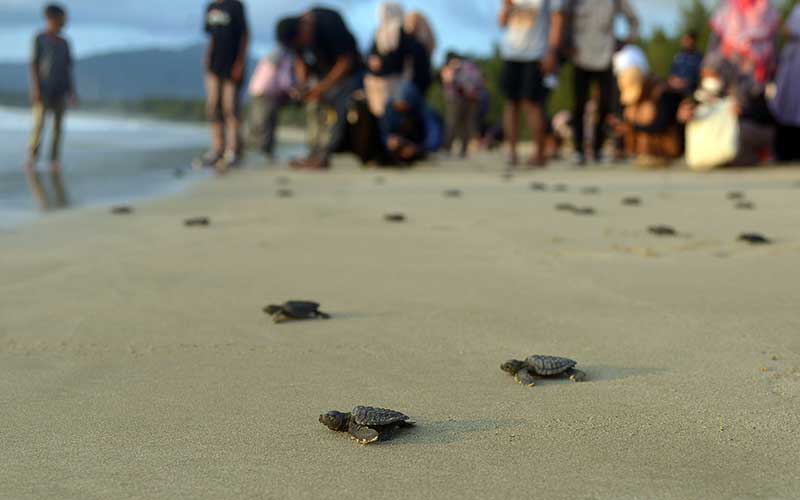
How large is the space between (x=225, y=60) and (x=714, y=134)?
516 cm

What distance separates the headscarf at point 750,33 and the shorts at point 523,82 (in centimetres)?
198

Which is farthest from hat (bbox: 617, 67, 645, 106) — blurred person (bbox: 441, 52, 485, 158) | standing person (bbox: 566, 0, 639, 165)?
blurred person (bbox: 441, 52, 485, 158)

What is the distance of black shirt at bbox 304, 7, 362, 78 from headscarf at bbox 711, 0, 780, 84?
3856 mm

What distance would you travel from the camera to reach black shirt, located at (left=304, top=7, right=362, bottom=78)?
8.87m

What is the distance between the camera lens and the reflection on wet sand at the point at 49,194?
6105mm

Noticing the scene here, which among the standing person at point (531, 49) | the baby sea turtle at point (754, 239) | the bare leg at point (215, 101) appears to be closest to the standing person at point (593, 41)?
the standing person at point (531, 49)

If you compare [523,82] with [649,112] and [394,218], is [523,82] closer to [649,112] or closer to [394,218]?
[649,112]

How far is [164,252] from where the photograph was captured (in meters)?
3.99

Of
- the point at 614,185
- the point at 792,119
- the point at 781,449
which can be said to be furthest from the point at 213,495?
the point at 792,119

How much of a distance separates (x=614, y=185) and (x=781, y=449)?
5812 millimetres

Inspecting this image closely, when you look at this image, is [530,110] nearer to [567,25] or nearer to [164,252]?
[567,25]

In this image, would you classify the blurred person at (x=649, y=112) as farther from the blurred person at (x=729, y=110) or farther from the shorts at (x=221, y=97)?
the shorts at (x=221, y=97)

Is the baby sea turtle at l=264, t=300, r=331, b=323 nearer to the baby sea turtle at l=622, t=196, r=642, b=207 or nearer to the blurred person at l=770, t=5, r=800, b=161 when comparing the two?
the baby sea turtle at l=622, t=196, r=642, b=207

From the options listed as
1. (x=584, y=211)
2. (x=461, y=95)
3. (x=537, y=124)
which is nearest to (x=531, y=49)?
(x=537, y=124)
